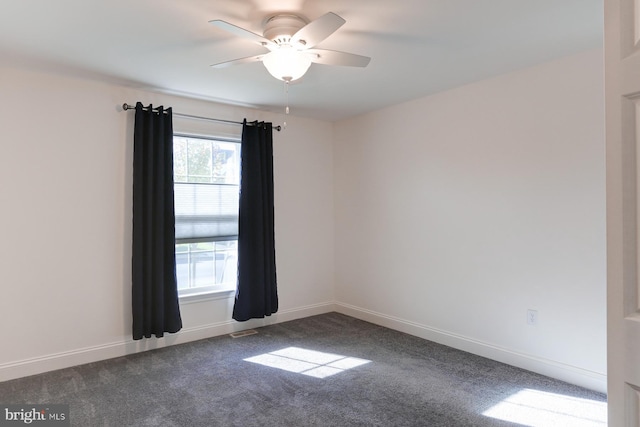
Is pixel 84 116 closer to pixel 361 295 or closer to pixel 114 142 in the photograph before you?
pixel 114 142

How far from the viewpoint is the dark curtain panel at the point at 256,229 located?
4148 millimetres

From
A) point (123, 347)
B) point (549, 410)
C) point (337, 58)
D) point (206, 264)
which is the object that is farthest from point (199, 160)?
point (549, 410)

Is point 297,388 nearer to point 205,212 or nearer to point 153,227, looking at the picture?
point 153,227

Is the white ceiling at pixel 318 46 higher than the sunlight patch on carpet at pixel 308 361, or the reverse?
the white ceiling at pixel 318 46

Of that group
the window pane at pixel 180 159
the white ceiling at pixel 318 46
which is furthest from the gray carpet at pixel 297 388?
the white ceiling at pixel 318 46

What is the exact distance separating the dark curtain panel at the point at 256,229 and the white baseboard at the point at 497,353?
1230 millimetres

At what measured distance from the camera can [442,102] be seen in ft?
12.4

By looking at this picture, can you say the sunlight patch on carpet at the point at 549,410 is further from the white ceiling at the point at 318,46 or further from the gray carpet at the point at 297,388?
the white ceiling at the point at 318,46

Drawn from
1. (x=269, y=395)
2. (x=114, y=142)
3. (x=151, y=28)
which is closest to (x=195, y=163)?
(x=114, y=142)

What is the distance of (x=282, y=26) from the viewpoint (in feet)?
7.48

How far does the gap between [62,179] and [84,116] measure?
1.88 ft

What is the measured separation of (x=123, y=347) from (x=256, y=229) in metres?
1.65

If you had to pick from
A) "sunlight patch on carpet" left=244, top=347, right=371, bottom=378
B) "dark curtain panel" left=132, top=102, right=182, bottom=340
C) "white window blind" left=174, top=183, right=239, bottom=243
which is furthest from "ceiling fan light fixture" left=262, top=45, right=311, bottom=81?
"sunlight patch on carpet" left=244, top=347, right=371, bottom=378

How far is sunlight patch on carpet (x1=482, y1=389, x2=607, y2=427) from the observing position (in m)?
2.38
